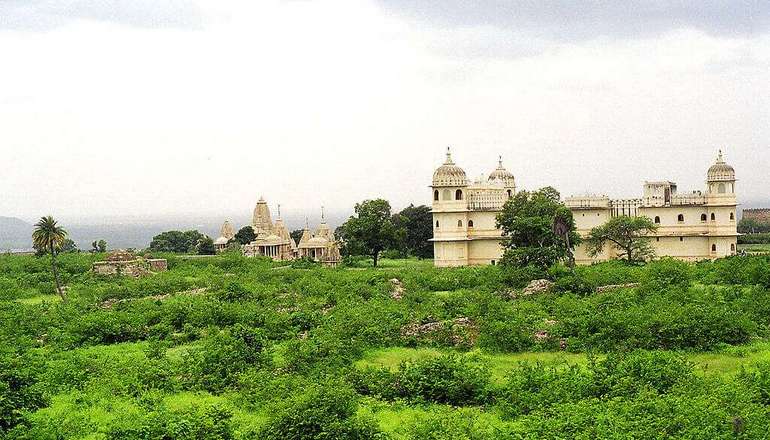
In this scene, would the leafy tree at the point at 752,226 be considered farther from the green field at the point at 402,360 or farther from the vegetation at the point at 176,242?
the green field at the point at 402,360

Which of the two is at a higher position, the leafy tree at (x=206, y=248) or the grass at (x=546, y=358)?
the leafy tree at (x=206, y=248)

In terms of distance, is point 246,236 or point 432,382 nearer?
point 432,382

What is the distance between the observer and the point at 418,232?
5412 centimetres

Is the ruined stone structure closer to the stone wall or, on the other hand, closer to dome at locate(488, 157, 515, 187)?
the stone wall

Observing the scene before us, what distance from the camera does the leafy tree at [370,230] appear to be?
4497 cm

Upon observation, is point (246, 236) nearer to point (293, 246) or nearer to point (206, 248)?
point (206, 248)

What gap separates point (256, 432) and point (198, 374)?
180 inches

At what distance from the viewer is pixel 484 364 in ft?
55.8

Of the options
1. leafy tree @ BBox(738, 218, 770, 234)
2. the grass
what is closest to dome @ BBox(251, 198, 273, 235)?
the grass

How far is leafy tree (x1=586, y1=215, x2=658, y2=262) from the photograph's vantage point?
132 feet

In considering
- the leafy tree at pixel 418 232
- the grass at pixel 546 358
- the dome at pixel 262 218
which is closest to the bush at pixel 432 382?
the grass at pixel 546 358

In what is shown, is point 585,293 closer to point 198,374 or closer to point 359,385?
point 359,385

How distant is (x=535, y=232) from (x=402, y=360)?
710 inches

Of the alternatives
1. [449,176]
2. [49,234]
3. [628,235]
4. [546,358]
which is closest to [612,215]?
[628,235]
